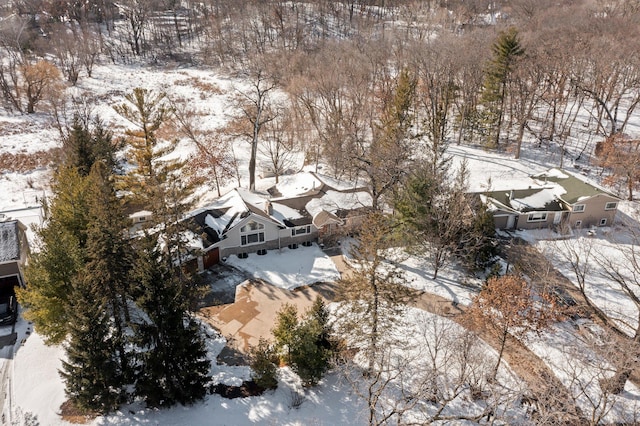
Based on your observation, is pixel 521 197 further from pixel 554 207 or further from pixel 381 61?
pixel 381 61

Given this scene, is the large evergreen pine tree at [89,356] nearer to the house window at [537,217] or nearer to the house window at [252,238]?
the house window at [252,238]

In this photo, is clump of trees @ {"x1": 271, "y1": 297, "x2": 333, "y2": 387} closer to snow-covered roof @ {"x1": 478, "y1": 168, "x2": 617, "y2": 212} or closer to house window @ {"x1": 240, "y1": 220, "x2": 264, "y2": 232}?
house window @ {"x1": 240, "y1": 220, "x2": 264, "y2": 232}

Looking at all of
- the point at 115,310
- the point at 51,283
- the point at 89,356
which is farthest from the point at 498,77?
the point at 89,356

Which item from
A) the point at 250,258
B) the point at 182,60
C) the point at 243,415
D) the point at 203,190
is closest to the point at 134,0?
the point at 182,60

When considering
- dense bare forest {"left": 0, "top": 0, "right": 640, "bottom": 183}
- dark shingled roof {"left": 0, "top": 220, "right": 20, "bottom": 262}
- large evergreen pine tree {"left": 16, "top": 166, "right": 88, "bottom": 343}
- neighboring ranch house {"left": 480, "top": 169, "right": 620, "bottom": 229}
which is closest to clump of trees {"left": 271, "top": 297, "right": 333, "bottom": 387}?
large evergreen pine tree {"left": 16, "top": 166, "right": 88, "bottom": 343}

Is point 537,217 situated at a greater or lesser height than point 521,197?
lesser

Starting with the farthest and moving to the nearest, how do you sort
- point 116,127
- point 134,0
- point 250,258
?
point 134,0, point 116,127, point 250,258

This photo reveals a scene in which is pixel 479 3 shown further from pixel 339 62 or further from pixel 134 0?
pixel 134 0
